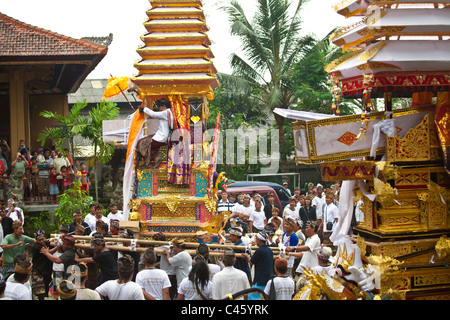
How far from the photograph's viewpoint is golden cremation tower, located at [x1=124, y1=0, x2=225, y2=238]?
1142 cm

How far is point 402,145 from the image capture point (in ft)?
24.1

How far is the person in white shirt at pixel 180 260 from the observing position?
27.9ft

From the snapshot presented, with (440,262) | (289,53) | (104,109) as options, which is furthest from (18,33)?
(440,262)

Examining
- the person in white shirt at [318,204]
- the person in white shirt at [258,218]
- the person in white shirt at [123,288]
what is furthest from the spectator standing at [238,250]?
the person in white shirt at [318,204]

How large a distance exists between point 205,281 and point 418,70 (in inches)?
151

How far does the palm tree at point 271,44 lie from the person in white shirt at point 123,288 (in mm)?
17835

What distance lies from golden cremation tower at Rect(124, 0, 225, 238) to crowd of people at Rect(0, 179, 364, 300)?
3.03ft

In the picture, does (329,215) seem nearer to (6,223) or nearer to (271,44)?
(6,223)

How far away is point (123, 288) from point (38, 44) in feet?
43.9

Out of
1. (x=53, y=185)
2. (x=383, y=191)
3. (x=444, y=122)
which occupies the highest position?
(x=444, y=122)

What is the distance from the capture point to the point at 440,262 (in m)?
7.44

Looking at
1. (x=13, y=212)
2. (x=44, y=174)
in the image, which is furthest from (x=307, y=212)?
(x=44, y=174)

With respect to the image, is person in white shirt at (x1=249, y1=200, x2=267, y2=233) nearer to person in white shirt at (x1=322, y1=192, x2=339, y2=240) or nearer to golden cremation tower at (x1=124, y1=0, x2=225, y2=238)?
person in white shirt at (x1=322, y1=192, x2=339, y2=240)

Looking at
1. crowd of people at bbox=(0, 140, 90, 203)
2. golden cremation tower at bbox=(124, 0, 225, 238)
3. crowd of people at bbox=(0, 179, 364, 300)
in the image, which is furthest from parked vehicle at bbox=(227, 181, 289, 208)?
crowd of people at bbox=(0, 179, 364, 300)
